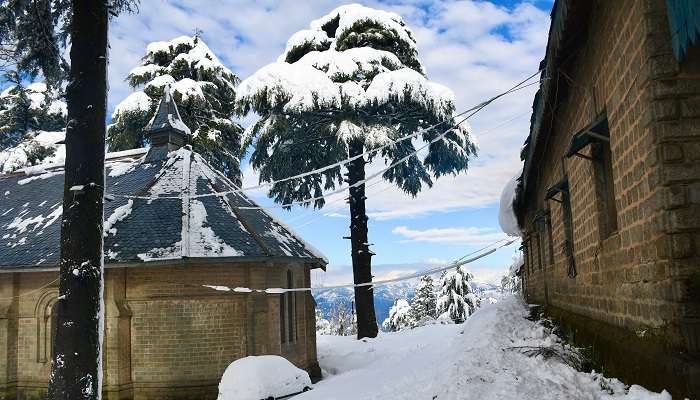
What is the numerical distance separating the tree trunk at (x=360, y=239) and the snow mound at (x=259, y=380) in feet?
30.0

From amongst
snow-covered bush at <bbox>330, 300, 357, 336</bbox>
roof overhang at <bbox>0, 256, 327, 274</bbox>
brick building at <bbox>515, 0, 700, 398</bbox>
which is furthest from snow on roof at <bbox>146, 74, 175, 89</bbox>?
brick building at <bbox>515, 0, 700, 398</bbox>

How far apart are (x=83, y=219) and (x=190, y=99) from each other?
21.6 meters

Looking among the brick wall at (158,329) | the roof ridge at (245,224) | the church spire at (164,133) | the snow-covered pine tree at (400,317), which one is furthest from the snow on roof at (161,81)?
the snow-covered pine tree at (400,317)

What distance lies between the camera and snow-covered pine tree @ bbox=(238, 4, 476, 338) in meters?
19.4

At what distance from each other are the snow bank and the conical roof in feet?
38.4

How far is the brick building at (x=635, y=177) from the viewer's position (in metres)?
3.46

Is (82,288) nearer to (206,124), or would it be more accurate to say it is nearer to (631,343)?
(631,343)

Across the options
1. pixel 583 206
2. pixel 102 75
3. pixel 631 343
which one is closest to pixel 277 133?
pixel 102 75

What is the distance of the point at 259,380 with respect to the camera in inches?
424

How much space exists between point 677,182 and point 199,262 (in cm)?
1214

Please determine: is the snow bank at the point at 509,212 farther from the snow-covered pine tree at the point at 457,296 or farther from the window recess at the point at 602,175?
the snow-covered pine tree at the point at 457,296

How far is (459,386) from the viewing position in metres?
5.60

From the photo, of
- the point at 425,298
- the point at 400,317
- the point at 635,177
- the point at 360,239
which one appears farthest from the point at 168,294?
the point at 400,317

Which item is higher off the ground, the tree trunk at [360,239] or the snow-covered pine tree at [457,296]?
the tree trunk at [360,239]
